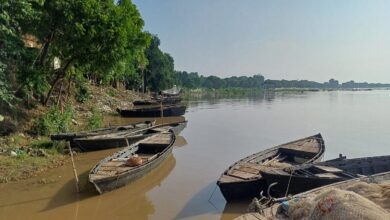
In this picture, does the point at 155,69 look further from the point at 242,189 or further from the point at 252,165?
the point at 242,189

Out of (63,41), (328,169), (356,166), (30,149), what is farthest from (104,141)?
(356,166)

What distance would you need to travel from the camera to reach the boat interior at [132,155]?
9505mm

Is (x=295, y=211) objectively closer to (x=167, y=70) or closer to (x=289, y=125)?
(x=289, y=125)

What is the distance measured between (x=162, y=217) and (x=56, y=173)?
4873 millimetres

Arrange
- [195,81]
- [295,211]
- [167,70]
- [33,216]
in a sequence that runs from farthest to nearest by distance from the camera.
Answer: [195,81], [167,70], [33,216], [295,211]

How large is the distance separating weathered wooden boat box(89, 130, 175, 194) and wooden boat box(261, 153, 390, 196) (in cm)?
386

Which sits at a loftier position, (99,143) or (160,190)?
(99,143)

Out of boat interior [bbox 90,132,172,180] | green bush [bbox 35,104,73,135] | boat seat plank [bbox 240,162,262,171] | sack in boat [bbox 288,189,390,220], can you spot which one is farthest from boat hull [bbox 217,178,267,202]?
green bush [bbox 35,104,73,135]

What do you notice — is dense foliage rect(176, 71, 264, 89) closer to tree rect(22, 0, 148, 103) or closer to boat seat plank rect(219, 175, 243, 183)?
tree rect(22, 0, 148, 103)

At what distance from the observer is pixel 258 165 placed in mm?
9891

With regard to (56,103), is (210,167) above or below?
below

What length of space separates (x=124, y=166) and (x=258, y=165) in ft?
13.5

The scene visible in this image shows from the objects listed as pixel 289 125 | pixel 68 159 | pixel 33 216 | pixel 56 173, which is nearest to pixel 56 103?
pixel 68 159

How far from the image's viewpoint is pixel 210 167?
41.6 ft
